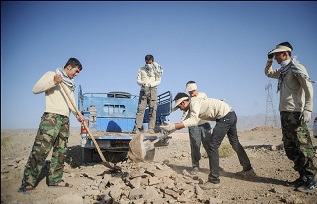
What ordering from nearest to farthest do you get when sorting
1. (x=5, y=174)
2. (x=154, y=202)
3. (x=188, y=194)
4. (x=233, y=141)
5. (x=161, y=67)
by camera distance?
(x=5, y=174)
(x=154, y=202)
(x=188, y=194)
(x=233, y=141)
(x=161, y=67)

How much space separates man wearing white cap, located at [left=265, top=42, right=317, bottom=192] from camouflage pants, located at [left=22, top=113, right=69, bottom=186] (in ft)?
11.9

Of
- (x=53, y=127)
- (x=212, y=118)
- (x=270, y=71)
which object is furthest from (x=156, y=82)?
(x=53, y=127)

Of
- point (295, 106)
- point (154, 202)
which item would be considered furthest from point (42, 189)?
point (295, 106)

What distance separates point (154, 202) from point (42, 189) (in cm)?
182

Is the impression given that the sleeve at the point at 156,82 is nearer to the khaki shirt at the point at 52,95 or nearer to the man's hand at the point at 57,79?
the khaki shirt at the point at 52,95

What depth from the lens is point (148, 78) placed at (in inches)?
238

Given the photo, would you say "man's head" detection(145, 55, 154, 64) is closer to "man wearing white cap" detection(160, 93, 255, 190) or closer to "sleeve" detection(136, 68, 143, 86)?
"sleeve" detection(136, 68, 143, 86)

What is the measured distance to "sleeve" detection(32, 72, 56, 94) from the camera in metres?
3.32

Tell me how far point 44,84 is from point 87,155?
2.94 meters

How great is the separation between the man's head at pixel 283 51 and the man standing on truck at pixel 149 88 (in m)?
3.08

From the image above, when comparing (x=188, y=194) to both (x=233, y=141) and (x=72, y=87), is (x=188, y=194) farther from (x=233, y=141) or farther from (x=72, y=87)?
(x=72, y=87)

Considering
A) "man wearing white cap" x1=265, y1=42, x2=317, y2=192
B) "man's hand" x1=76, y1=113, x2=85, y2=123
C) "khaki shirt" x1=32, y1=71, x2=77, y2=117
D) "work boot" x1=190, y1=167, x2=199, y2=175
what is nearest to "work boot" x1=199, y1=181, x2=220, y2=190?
"work boot" x1=190, y1=167, x2=199, y2=175

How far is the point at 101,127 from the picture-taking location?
6293 mm

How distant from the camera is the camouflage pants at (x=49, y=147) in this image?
3.29 metres
